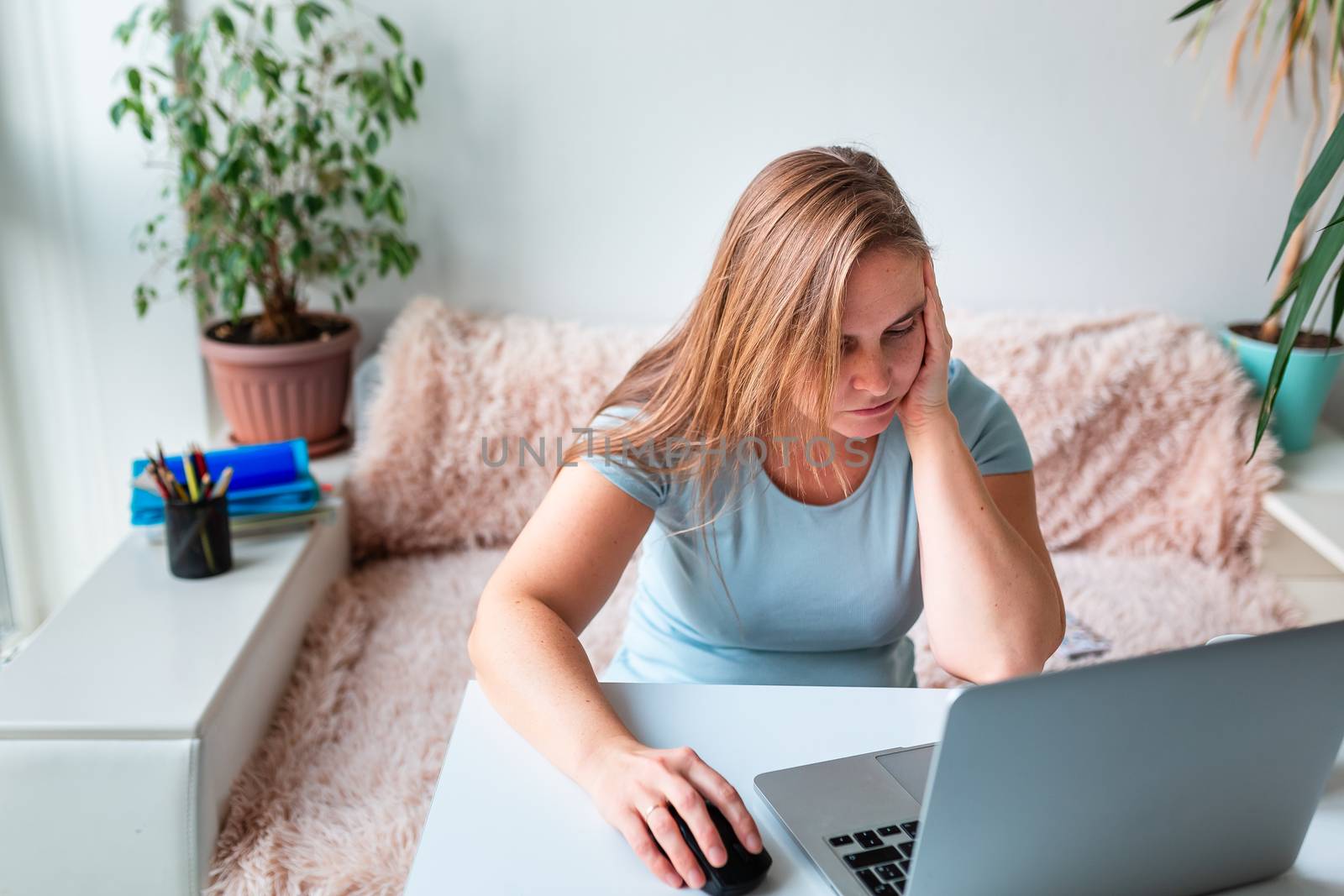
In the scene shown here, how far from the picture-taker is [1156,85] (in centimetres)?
217

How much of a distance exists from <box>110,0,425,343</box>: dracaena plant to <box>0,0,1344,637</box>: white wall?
0.09 meters

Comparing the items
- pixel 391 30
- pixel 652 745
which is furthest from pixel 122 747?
pixel 391 30

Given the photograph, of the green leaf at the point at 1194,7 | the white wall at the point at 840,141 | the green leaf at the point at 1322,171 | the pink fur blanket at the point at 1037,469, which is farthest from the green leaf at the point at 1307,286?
the white wall at the point at 840,141

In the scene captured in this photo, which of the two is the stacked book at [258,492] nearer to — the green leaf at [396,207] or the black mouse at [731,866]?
the green leaf at [396,207]

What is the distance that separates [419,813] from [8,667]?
0.53 m

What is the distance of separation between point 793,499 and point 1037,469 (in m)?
1.09

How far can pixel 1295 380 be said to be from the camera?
2.08m

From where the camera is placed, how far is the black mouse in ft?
2.27

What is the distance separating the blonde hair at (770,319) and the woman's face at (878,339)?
2 centimetres

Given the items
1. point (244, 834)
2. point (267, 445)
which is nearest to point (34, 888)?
point (244, 834)

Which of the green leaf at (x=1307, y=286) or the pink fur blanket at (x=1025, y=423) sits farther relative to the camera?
the pink fur blanket at (x=1025, y=423)

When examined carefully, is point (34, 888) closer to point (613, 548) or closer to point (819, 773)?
point (613, 548)

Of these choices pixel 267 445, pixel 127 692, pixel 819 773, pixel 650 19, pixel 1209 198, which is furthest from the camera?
pixel 1209 198

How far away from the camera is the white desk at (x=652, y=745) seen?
710 mm
